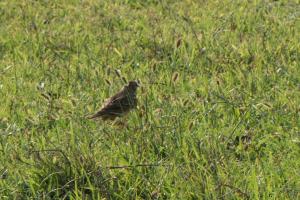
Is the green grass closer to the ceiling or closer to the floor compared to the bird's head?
closer to the floor

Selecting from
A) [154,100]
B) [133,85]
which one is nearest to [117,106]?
[133,85]

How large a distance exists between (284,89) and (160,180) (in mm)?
1990

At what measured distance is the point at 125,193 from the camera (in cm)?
390

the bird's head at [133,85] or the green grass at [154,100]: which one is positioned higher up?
the bird's head at [133,85]

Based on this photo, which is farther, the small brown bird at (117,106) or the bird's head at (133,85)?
the bird's head at (133,85)

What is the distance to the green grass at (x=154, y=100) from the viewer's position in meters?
3.95

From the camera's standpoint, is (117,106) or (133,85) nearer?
(117,106)

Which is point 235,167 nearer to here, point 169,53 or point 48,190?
point 48,190

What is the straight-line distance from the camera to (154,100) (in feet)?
17.3

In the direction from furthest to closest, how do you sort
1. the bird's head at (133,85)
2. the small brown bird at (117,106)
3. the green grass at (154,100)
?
the bird's head at (133,85) → the small brown bird at (117,106) → the green grass at (154,100)

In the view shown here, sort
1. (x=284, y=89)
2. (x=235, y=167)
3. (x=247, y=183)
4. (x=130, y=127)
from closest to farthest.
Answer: (x=247, y=183) → (x=235, y=167) → (x=130, y=127) → (x=284, y=89)

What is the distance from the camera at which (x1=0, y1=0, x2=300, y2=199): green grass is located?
3.95m

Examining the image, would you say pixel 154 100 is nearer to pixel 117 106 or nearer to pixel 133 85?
pixel 133 85

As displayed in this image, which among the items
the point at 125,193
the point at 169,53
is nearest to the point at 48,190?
the point at 125,193
